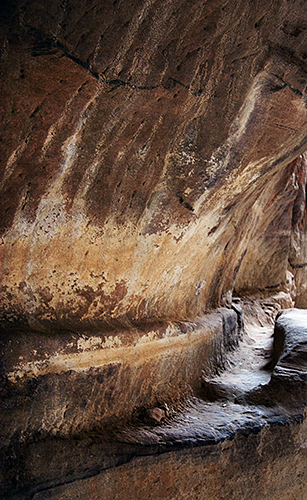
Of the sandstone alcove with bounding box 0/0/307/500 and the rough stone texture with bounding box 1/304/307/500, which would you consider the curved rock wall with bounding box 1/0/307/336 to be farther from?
the rough stone texture with bounding box 1/304/307/500

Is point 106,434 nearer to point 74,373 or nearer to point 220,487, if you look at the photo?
point 74,373

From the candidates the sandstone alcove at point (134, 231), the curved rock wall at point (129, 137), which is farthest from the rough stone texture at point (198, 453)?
the curved rock wall at point (129, 137)

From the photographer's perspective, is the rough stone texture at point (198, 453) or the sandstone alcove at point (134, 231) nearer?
the sandstone alcove at point (134, 231)

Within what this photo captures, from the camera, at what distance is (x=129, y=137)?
1.85 meters

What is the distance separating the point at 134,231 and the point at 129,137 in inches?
20.3

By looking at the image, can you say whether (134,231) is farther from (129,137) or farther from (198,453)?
(198,453)

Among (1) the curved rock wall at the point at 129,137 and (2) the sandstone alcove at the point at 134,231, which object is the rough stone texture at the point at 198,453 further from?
(1) the curved rock wall at the point at 129,137

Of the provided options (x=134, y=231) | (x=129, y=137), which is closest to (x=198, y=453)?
→ (x=134, y=231)

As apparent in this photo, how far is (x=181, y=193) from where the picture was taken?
2.22 metres

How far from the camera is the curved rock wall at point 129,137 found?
4.85 ft

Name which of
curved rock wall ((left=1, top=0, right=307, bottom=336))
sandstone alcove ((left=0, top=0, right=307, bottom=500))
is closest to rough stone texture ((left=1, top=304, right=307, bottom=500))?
sandstone alcove ((left=0, top=0, right=307, bottom=500))

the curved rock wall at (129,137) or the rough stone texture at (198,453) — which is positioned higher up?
the curved rock wall at (129,137)

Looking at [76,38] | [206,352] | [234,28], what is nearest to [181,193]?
[234,28]

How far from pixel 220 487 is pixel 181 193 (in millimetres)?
1607
